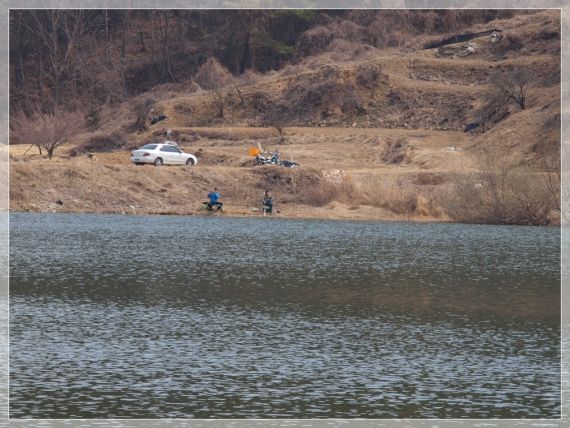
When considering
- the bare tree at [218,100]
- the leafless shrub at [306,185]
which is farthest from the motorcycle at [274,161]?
the bare tree at [218,100]

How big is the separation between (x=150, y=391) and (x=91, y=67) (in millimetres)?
106294

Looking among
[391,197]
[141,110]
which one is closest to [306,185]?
[391,197]

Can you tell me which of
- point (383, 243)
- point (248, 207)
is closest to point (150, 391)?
point (383, 243)

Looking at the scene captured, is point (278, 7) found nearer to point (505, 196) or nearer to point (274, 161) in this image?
point (274, 161)

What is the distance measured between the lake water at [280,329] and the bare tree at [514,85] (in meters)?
41.4

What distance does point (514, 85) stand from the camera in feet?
304

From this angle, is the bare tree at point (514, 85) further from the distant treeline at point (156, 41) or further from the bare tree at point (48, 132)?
the bare tree at point (48, 132)

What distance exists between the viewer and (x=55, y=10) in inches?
4914

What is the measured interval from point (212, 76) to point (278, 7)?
56.2 feet

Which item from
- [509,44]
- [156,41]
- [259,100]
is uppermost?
[156,41]

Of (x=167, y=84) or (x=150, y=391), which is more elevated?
(x=167, y=84)

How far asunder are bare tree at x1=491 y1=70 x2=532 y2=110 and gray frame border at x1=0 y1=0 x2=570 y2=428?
10.4 ft

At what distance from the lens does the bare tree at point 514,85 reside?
300 ft

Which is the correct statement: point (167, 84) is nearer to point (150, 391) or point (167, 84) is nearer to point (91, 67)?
point (91, 67)
